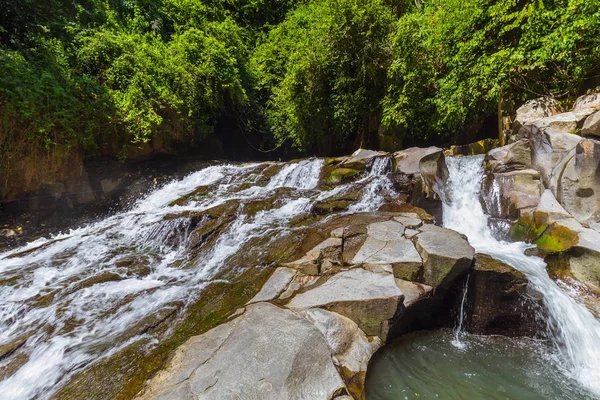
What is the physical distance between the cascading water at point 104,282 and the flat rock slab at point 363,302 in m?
1.67

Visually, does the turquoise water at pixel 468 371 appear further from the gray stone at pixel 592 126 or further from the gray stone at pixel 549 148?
the gray stone at pixel 592 126

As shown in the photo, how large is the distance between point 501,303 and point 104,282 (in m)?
5.68

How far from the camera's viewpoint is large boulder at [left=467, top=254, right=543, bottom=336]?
336 cm

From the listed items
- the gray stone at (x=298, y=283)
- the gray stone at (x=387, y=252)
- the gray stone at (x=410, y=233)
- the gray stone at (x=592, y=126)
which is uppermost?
the gray stone at (x=592, y=126)

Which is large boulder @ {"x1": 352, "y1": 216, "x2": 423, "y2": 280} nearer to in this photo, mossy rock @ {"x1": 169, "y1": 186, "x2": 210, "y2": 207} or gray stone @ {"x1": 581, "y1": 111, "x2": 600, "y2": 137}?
gray stone @ {"x1": 581, "y1": 111, "x2": 600, "y2": 137}

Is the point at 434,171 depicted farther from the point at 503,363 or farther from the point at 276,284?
the point at 276,284

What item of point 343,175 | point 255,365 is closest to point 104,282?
point 255,365

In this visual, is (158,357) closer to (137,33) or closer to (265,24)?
(137,33)

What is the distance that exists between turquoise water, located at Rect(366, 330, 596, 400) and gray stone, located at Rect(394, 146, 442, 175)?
4.22 m

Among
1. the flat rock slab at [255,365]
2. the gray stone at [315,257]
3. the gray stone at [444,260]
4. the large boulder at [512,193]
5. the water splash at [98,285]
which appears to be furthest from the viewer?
the large boulder at [512,193]

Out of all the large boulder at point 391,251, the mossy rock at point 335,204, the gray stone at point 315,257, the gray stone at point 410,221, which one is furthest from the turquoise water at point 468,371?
the mossy rock at point 335,204

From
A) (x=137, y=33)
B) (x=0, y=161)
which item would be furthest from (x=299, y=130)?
(x=0, y=161)

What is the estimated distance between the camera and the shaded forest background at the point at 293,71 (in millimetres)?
6594

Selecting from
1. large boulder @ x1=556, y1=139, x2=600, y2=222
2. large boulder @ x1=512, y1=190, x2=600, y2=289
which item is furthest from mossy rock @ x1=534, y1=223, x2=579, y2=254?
large boulder @ x1=556, y1=139, x2=600, y2=222
